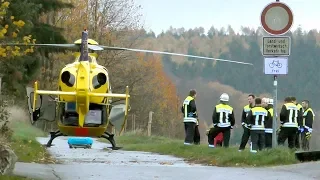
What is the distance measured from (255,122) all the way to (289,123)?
2.03 meters

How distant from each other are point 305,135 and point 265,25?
9.26m

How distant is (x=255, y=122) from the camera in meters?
21.0

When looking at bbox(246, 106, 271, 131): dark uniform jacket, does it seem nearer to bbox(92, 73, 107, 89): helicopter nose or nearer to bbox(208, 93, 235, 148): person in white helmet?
bbox(208, 93, 235, 148): person in white helmet

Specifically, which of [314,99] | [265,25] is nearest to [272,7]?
[265,25]

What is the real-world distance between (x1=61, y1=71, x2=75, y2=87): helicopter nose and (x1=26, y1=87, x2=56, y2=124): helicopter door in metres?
0.59

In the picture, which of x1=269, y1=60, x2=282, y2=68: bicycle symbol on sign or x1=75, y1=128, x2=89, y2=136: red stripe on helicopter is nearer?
x1=269, y1=60, x2=282, y2=68: bicycle symbol on sign

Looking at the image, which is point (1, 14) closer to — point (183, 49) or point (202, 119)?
point (202, 119)

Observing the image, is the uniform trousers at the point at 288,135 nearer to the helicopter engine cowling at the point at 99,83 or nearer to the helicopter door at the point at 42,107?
the helicopter engine cowling at the point at 99,83

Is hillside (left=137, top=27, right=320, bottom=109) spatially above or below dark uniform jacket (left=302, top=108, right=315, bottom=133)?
above

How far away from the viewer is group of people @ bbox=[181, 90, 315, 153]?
21.1 metres

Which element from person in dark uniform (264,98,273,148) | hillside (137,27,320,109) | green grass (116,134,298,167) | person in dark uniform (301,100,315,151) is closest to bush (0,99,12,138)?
green grass (116,134,298,167)

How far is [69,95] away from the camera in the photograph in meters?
19.1

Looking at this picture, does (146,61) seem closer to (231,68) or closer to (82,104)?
(231,68)

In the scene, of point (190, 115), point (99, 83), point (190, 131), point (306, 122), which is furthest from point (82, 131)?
point (306, 122)
